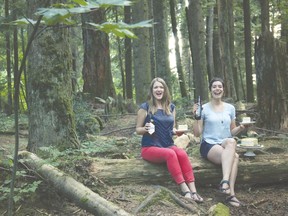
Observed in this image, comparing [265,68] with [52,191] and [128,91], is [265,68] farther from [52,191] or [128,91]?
[128,91]

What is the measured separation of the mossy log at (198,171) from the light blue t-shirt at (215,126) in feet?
1.27

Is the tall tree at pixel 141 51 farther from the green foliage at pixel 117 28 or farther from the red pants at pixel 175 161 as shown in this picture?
the green foliage at pixel 117 28

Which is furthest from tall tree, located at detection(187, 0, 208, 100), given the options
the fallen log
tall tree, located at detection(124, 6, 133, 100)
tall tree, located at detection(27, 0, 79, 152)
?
the fallen log

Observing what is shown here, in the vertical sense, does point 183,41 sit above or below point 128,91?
above

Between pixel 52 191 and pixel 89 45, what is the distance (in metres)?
11.2

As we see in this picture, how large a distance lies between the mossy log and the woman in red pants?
21 cm

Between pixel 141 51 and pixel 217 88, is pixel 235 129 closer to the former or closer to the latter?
pixel 217 88

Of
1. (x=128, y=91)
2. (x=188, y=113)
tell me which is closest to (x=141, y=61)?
(x=188, y=113)

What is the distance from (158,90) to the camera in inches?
237

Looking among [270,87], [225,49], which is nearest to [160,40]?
[225,49]

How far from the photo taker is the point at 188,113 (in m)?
12.4

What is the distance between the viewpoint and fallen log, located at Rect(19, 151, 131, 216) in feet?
13.2

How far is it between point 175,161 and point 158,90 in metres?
1.12

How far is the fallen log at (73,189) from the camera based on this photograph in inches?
158
